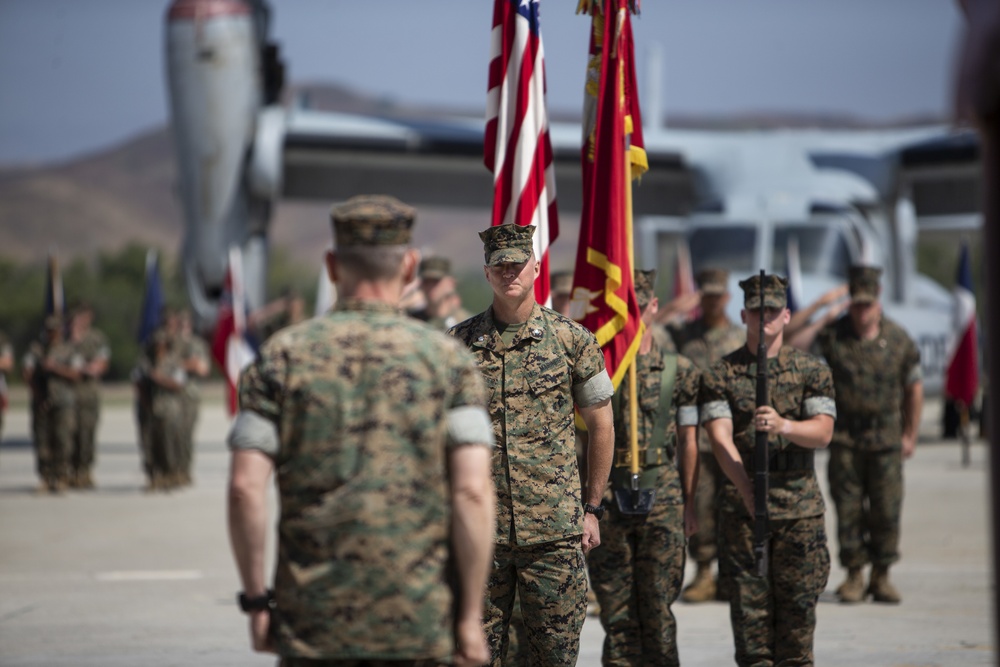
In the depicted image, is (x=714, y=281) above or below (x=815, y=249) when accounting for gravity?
above

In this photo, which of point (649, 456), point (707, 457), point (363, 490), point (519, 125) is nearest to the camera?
point (363, 490)

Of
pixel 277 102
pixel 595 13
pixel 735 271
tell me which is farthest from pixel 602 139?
pixel 277 102

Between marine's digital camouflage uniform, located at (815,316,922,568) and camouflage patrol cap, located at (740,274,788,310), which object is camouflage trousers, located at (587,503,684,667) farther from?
marine's digital camouflage uniform, located at (815,316,922,568)

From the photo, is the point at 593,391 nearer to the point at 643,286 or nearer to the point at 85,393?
the point at 643,286

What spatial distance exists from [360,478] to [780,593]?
2822mm

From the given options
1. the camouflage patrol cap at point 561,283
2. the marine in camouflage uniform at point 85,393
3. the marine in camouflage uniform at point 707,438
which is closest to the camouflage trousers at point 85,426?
the marine in camouflage uniform at point 85,393

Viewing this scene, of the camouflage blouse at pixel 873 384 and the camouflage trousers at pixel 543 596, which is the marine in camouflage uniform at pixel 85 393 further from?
the camouflage trousers at pixel 543 596

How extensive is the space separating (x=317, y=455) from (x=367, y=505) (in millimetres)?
164

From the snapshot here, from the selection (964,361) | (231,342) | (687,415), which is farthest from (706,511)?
(231,342)

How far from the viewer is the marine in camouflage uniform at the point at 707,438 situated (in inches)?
323

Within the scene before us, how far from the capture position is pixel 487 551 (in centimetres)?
320

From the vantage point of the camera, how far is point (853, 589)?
8.05m

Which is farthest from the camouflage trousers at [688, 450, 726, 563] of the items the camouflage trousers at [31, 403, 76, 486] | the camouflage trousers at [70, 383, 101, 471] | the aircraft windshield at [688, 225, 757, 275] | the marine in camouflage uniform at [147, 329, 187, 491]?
the camouflage trousers at [31, 403, 76, 486]

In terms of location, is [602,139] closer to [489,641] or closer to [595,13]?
[595,13]
